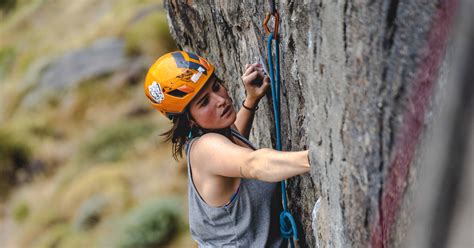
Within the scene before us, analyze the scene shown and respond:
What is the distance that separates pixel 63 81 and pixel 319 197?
47.0ft

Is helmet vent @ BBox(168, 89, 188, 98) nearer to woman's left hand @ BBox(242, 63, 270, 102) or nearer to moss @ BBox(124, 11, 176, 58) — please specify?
woman's left hand @ BBox(242, 63, 270, 102)

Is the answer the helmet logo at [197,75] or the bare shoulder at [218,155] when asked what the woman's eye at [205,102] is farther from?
the bare shoulder at [218,155]

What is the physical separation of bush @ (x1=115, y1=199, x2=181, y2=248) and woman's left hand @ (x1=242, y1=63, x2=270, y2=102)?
7.19 metres

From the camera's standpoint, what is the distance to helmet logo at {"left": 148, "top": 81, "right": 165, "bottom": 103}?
10.5 feet

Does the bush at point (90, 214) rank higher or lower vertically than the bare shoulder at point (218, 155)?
lower

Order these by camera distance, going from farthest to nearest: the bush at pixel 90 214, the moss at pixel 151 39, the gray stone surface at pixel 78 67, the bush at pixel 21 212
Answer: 1. the gray stone surface at pixel 78 67
2. the moss at pixel 151 39
3. the bush at pixel 21 212
4. the bush at pixel 90 214

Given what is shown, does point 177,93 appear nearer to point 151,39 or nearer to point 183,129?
point 183,129

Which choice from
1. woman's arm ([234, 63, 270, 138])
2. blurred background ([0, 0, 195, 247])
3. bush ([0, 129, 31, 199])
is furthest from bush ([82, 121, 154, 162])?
woman's arm ([234, 63, 270, 138])

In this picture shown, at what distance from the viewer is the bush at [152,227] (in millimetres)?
10508

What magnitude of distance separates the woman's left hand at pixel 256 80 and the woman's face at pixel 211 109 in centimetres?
41

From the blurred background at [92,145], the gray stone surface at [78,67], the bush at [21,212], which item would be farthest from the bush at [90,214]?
the gray stone surface at [78,67]

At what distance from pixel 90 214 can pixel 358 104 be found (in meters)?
10.1

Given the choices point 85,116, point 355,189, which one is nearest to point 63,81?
point 85,116

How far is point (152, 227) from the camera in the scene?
10.6 m
